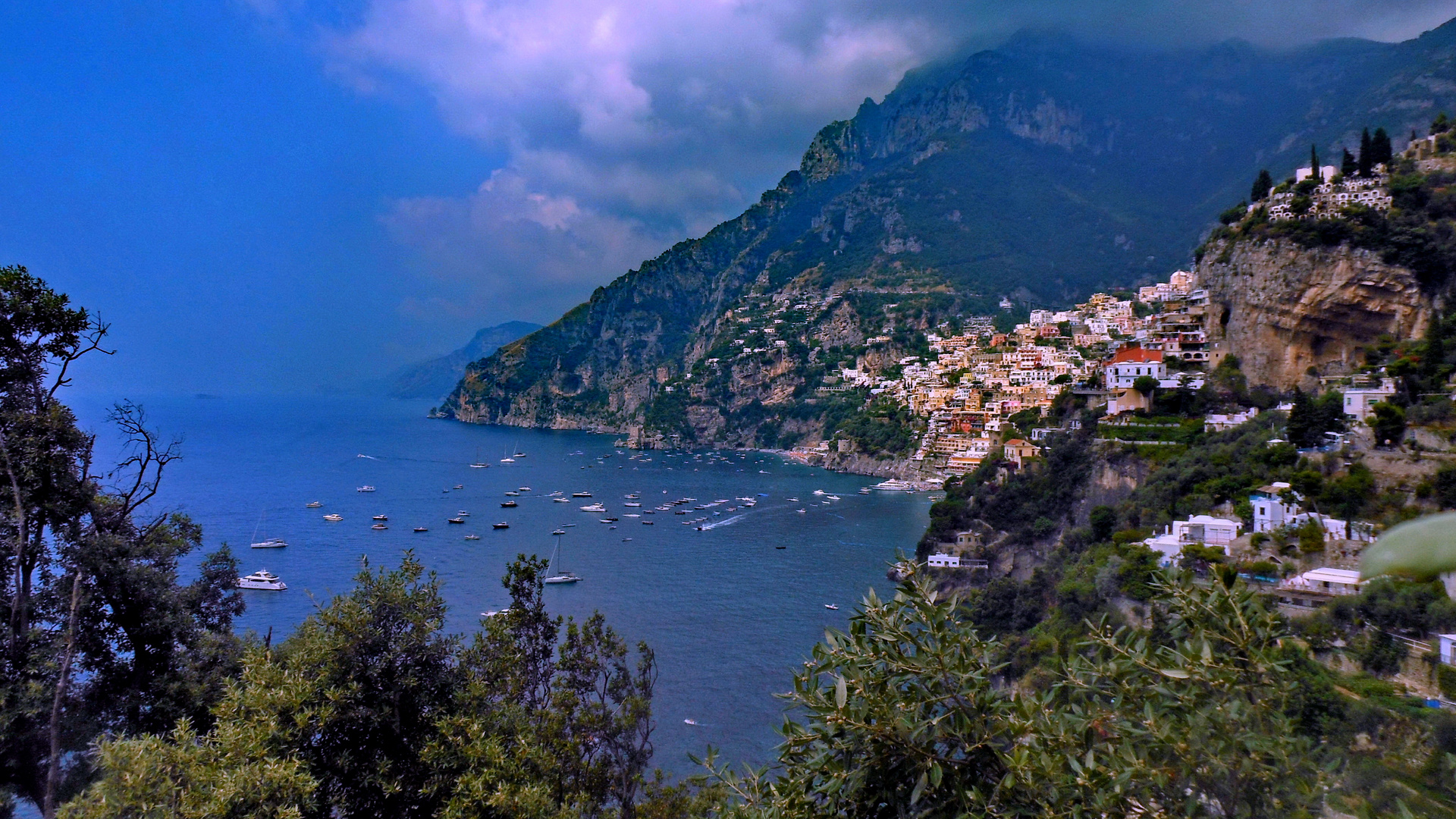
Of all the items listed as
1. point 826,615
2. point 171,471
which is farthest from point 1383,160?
point 171,471

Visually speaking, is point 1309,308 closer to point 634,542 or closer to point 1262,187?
point 1262,187

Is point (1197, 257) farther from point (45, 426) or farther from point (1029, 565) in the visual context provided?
point (45, 426)

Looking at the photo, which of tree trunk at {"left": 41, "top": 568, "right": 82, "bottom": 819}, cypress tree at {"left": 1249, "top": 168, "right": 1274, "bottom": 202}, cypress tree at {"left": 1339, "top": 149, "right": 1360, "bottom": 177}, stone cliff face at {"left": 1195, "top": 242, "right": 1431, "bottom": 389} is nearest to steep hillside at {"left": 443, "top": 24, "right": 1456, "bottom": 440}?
cypress tree at {"left": 1249, "top": 168, "right": 1274, "bottom": 202}

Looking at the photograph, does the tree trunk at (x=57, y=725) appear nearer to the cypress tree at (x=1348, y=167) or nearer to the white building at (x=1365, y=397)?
the white building at (x=1365, y=397)

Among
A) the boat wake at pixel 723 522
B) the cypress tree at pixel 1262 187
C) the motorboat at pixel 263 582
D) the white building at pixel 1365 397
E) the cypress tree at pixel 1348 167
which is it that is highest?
the cypress tree at pixel 1262 187

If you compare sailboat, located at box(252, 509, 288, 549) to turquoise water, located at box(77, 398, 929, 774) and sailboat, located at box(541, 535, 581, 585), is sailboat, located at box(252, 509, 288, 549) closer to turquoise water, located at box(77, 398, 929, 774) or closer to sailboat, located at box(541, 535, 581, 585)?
turquoise water, located at box(77, 398, 929, 774)

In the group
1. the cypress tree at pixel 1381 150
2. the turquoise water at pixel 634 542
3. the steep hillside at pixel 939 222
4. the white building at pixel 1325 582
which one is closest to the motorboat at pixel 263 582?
the turquoise water at pixel 634 542
